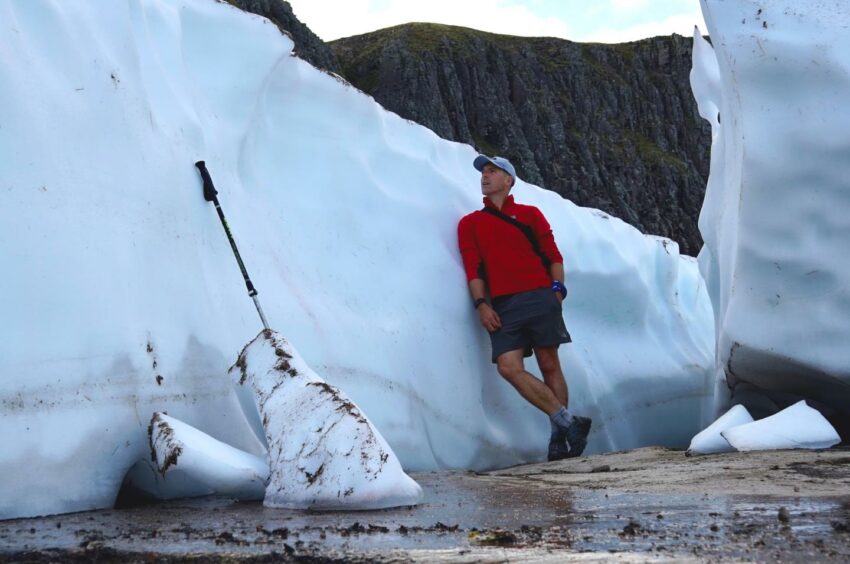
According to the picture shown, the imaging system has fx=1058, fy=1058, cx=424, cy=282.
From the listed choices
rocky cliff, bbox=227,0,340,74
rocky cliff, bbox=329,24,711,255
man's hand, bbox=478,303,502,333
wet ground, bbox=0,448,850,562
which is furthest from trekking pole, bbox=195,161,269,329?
rocky cliff, bbox=329,24,711,255

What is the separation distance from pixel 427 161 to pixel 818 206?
2.48 meters

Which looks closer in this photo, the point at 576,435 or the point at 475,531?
the point at 475,531

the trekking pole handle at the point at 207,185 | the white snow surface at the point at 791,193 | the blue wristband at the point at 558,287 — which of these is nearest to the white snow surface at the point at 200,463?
the trekking pole handle at the point at 207,185

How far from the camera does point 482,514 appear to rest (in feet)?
10.9

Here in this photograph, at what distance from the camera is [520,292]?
21.5 feet

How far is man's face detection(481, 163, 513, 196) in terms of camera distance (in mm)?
6781

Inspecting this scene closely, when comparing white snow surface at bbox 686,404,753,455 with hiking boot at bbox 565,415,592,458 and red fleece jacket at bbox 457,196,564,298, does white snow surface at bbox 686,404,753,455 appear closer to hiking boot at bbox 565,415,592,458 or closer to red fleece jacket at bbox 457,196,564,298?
hiking boot at bbox 565,415,592,458

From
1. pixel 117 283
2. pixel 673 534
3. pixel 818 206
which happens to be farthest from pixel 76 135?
pixel 818 206

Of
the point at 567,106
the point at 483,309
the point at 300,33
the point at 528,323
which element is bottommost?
the point at 528,323

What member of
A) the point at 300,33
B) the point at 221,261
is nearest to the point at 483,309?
the point at 221,261

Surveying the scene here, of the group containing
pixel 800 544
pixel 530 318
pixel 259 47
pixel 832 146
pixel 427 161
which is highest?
pixel 259 47

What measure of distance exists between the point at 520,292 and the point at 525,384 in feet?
1.95

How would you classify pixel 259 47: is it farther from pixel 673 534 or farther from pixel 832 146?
pixel 673 534

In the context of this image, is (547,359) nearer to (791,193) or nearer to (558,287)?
(558,287)
